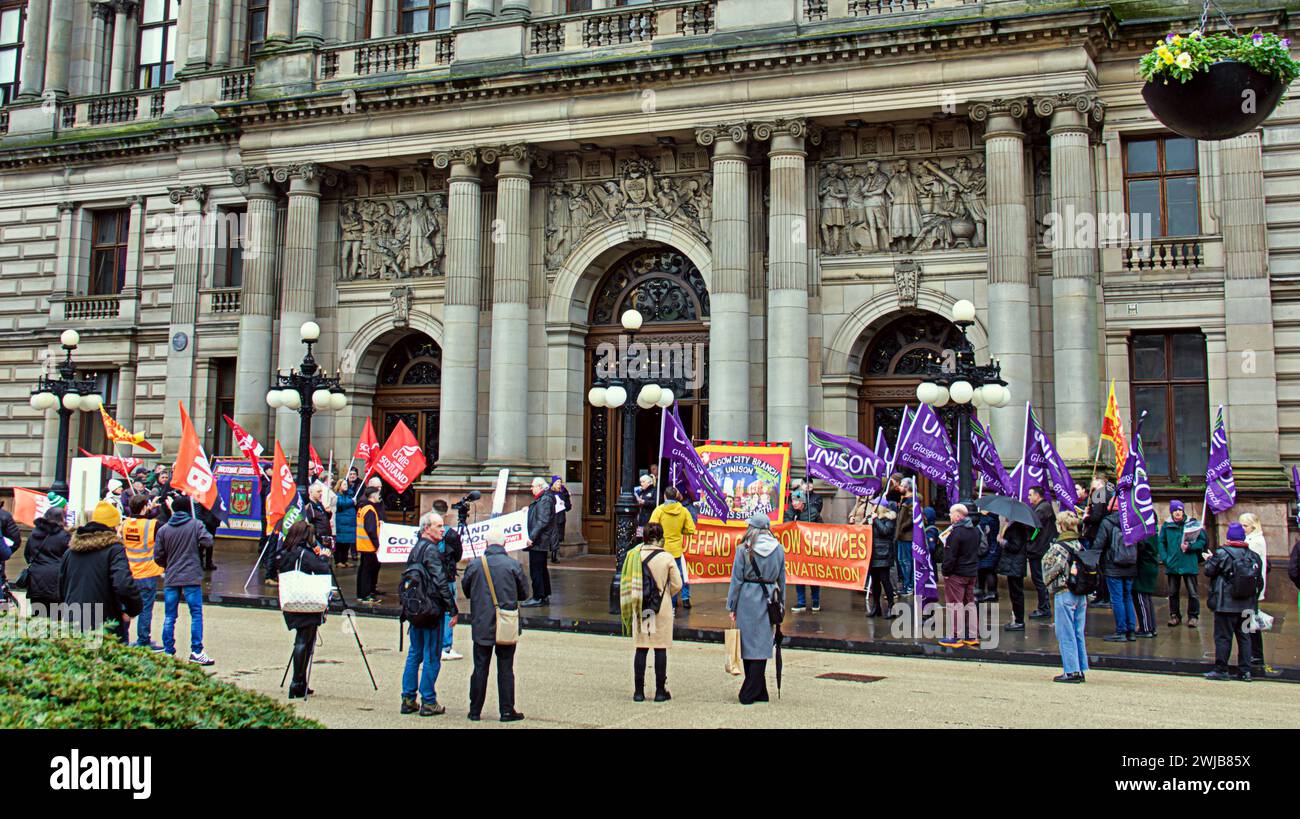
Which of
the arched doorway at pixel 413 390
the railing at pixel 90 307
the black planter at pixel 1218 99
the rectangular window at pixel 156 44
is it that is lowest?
the black planter at pixel 1218 99

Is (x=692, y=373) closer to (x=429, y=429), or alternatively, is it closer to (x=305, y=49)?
(x=429, y=429)

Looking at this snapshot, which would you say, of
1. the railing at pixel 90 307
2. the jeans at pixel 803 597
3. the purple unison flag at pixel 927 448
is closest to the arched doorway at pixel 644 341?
the jeans at pixel 803 597

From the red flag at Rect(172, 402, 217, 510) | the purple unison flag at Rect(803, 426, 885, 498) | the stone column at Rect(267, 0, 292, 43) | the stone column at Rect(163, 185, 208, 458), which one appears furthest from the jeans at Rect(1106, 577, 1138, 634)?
the stone column at Rect(163, 185, 208, 458)

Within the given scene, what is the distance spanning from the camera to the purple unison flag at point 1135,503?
1819cm

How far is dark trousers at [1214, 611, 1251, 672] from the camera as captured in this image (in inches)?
572

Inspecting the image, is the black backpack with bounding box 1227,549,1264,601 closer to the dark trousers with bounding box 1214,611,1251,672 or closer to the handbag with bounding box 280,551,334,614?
the dark trousers with bounding box 1214,611,1251,672

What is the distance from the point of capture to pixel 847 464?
2106 cm

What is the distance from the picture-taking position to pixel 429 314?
3262 centimetres

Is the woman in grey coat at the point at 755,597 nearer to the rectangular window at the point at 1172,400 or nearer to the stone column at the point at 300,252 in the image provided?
the rectangular window at the point at 1172,400

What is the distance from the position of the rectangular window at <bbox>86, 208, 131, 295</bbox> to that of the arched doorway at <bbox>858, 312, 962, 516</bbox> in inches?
957

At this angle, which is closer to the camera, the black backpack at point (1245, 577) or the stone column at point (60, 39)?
the black backpack at point (1245, 577)

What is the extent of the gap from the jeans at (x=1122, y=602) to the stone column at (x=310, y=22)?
25.9 meters

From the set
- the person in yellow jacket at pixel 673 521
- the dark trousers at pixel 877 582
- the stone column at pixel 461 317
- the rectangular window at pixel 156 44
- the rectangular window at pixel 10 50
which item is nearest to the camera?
the person in yellow jacket at pixel 673 521

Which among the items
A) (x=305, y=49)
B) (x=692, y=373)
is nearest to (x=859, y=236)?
(x=692, y=373)
